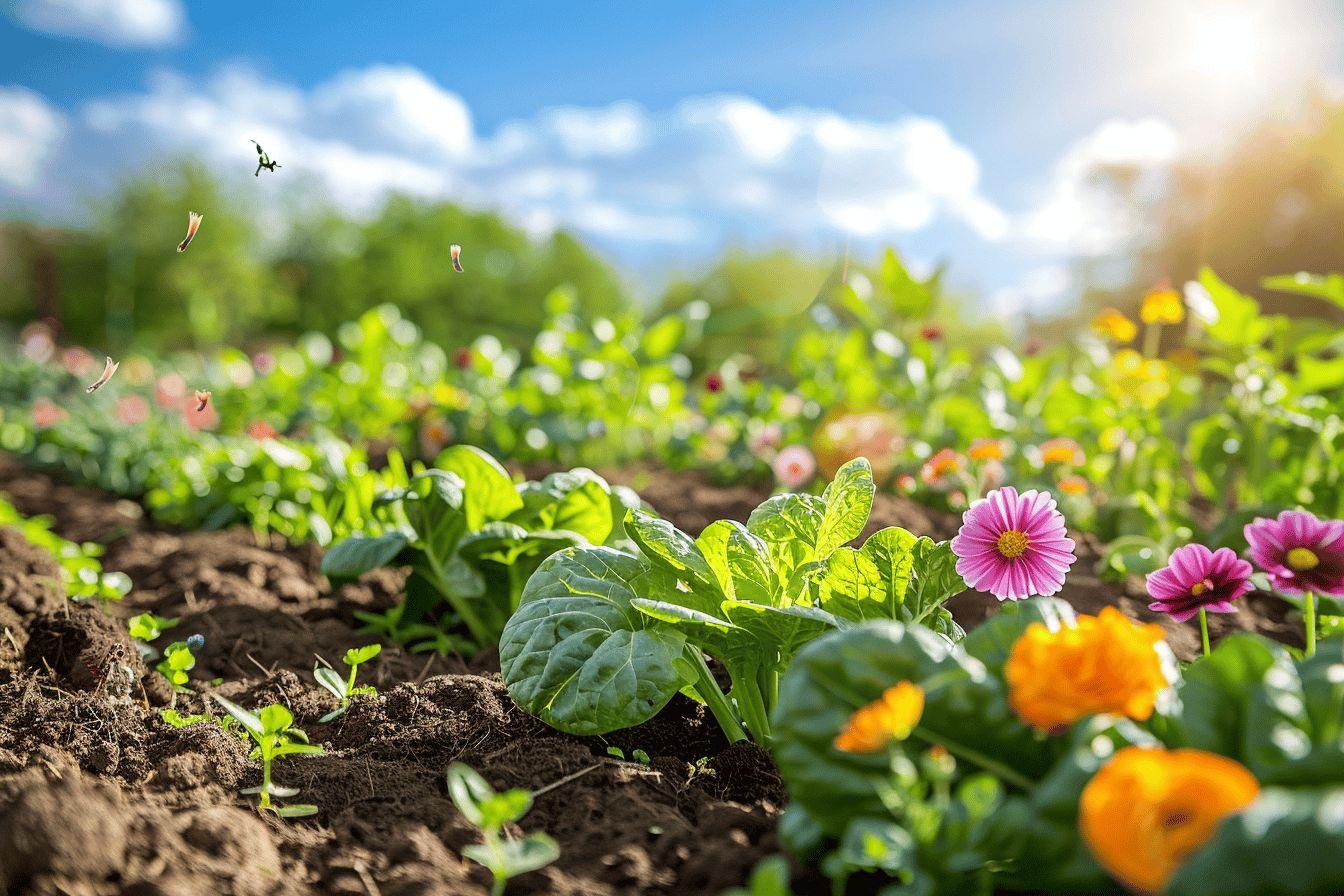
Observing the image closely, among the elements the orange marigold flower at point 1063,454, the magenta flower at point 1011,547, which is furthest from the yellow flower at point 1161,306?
the magenta flower at point 1011,547

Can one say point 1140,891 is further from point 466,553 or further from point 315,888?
point 466,553

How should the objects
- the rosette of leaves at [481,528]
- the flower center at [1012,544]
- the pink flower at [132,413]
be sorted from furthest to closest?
the pink flower at [132,413] < the rosette of leaves at [481,528] < the flower center at [1012,544]

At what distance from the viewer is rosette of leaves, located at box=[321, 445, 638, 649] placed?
2318 mm

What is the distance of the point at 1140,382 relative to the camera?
3.69 metres

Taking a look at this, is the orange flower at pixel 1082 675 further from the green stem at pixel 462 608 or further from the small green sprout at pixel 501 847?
the green stem at pixel 462 608

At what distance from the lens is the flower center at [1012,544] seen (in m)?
1.65

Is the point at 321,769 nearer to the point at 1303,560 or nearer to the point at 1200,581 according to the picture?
Result: the point at 1200,581

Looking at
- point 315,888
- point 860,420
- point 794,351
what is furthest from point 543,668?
point 794,351

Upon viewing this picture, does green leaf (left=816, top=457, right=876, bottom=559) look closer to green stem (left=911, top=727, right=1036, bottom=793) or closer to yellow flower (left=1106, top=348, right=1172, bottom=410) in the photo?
green stem (left=911, top=727, right=1036, bottom=793)

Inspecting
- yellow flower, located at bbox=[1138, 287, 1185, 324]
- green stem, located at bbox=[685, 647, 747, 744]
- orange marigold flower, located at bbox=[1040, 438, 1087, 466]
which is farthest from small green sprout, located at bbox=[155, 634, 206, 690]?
yellow flower, located at bbox=[1138, 287, 1185, 324]

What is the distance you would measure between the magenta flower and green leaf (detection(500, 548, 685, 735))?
1.77 ft

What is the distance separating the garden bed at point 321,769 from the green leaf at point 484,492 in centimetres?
38

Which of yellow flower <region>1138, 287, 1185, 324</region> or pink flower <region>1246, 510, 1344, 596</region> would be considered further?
yellow flower <region>1138, 287, 1185, 324</region>

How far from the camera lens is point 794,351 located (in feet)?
16.3
